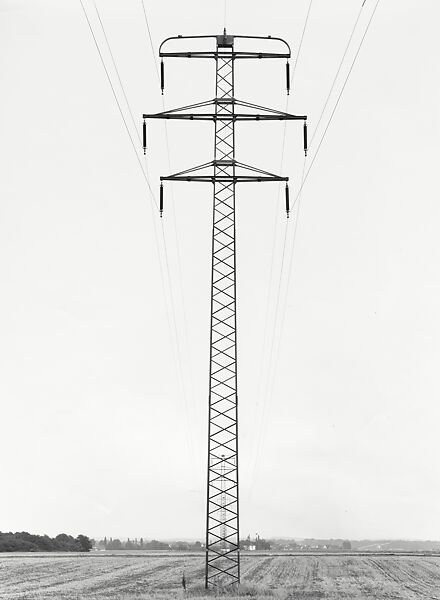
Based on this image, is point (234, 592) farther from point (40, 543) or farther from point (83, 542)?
point (83, 542)

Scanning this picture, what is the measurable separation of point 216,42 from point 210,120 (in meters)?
4.98

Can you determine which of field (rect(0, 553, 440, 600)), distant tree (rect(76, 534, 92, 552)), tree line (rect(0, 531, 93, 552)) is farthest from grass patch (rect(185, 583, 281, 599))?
distant tree (rect(76, 534, 92, 552))

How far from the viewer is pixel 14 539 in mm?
134750

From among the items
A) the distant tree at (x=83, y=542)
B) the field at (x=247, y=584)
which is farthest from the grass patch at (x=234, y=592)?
the distant tree at (x=83, y=542)

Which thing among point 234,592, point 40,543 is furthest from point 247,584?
point 40,543

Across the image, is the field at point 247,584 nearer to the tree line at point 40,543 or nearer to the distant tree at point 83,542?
the tree line at point 40,543

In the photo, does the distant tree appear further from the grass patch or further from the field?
the grass patch

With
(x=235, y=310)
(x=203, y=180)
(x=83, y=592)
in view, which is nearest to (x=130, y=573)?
(x=83, y=592)

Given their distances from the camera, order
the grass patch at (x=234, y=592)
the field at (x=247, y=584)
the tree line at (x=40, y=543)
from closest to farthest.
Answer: the grass patch at (x=234, y=592)
the field at (x=247, y=584)
the tree line at (x=40, y=543)

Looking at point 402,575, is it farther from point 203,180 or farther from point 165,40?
point 165,40

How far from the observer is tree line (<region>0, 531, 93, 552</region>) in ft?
431

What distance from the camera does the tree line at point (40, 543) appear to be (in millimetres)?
131250

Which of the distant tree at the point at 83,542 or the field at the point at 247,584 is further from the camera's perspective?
the distant tree at the point at 83,542

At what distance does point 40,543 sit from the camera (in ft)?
461
